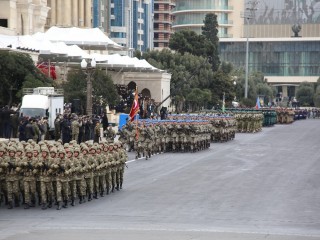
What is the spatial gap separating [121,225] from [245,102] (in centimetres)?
8433

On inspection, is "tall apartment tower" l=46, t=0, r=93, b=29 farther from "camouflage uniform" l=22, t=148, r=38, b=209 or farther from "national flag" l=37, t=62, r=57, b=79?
"camouflage uniform" l=22, t=148, r=38, b=209

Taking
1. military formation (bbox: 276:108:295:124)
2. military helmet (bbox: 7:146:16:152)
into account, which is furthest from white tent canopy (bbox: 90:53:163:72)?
military helmet (bbox: 7:146:16:152)

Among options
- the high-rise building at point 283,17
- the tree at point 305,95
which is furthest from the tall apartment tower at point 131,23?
the tree at point 305,95

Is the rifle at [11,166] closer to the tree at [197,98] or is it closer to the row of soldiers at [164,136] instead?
the row of soldiers at [164,136]

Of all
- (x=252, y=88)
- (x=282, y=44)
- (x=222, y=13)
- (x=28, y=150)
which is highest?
(x=222, y=13)

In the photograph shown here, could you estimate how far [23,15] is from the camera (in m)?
74.1

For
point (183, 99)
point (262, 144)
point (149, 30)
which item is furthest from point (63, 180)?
point (149, 30)

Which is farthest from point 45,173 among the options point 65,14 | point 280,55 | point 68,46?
point 280,55

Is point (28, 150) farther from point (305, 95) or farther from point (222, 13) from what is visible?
point (222, 13)

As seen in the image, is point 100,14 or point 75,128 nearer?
point 75,128

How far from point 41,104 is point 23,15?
30.9 metres

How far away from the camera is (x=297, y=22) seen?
6585 inches

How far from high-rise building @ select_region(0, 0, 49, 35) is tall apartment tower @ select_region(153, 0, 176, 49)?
104 meters

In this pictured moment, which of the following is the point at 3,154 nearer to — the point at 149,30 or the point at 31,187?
the point at 31,187
